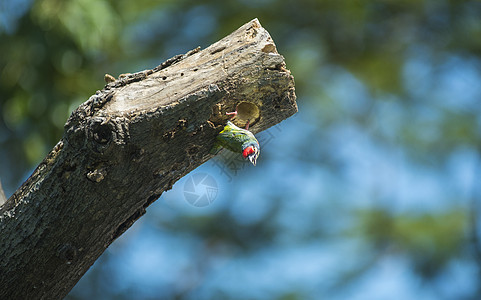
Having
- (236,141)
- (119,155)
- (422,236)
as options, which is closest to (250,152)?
(236,141)

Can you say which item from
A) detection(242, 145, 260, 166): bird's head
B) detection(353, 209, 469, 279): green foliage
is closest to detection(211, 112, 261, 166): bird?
detection(242, 145, 260, 166): bird's head

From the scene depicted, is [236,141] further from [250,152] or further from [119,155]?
[119,155]

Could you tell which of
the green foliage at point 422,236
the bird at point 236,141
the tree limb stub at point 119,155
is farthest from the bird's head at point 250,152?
the green foliage at point 422,236

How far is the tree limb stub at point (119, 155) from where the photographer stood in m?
2.29

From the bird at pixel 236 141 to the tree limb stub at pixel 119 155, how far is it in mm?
43

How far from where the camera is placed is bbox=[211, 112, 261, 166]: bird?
2490mm

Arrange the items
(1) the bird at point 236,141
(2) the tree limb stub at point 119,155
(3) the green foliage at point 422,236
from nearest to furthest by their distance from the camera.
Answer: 1. (2) the tree limb stub at point 119,155
2. (1) the bird at point 236,141
3. (3) the green foliage at point 422,236

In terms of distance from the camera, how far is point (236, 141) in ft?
8.23

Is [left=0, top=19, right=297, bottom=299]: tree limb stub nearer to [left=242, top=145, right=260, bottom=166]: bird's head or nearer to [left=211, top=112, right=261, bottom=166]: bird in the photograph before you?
[left=211, top=112, right=261, bottom=166]: bird

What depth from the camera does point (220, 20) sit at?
8156 mm

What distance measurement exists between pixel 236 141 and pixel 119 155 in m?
0.59

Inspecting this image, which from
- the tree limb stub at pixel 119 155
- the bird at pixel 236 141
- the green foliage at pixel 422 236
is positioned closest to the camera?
the tree limb stub at pixel 119 155

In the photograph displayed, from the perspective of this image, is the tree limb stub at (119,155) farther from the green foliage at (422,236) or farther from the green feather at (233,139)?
the green foliage at (422,236)

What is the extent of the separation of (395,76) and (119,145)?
25.2 feet
